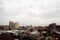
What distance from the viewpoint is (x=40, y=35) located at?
1.99 metres

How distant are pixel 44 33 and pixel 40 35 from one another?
5cm

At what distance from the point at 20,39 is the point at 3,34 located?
0.63 ft

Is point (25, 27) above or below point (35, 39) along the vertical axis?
above

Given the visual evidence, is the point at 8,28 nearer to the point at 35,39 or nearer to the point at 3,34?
the point at 3,34

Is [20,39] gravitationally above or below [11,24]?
below

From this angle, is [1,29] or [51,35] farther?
[1,29]

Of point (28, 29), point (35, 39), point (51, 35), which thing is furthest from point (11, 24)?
point (51, 35)

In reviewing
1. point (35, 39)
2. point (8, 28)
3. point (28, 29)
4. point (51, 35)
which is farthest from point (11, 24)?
point (51, 35)

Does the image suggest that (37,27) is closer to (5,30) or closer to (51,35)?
(51,35)

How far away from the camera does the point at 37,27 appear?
208 centimetres

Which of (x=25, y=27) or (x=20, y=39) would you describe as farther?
(x=25, y=27)

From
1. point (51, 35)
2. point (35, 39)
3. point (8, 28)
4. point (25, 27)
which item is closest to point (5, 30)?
point (8, 28)

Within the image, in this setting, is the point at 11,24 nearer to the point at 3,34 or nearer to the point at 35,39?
the point at 3,34

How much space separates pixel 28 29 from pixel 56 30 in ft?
1.03
